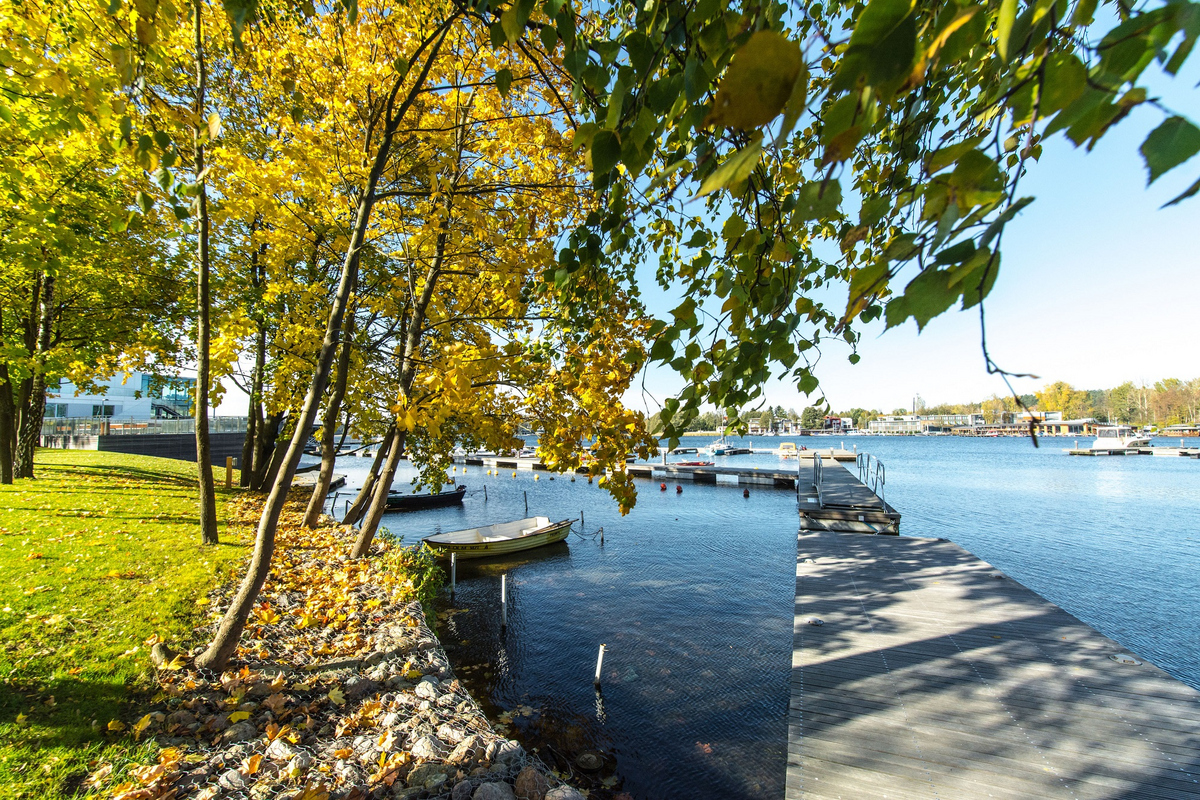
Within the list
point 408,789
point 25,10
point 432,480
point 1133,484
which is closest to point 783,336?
point 408,789

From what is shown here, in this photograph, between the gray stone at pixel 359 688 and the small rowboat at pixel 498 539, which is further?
the small rowboat at pixel 498 539

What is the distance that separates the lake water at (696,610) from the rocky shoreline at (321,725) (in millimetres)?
2974

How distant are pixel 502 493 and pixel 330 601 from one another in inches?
1250

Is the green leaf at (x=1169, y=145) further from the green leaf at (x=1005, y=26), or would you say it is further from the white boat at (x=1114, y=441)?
the white boat at (x=1114, y=441)

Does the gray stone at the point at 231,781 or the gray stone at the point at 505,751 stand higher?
the gray stone at the point at 231,781

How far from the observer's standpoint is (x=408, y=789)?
396 cm

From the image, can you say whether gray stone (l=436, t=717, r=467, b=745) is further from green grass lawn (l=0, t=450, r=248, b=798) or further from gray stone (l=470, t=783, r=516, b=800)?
green grass lawn (l=0, t=450, r=248, b=798)

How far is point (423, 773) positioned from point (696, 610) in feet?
34.9

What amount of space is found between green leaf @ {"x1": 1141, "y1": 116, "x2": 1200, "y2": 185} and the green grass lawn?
5843mm

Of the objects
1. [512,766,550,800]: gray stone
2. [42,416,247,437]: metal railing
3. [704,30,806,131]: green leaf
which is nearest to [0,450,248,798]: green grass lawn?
[512,766,550,800]: gray stone

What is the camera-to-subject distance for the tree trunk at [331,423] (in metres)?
6.75

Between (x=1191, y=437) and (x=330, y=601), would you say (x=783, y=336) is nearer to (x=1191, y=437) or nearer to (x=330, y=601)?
(x=330, y=601)

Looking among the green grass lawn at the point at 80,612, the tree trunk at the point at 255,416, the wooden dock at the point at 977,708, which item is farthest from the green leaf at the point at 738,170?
the tree trunk at the point at 255,416

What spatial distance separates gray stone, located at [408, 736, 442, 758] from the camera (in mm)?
4387
